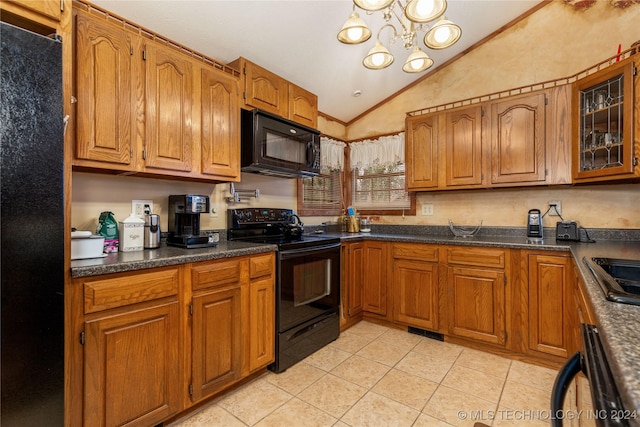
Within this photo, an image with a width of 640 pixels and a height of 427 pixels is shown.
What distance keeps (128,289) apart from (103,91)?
1.03 meters

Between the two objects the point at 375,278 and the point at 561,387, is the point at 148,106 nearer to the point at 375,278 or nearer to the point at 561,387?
the point at 561,387

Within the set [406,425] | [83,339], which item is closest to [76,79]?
[83,339]

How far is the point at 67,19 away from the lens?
1.26 meters

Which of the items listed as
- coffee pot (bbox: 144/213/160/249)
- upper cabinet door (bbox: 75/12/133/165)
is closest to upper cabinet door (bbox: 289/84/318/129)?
upper cabinet door (bbox: 75/12/133/165)

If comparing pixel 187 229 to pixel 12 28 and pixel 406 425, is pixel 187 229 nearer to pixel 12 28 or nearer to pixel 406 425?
pixel 12 28

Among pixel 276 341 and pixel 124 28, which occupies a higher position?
pixel 124 28

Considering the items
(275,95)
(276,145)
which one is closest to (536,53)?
(275,95)

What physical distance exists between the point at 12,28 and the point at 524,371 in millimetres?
3325

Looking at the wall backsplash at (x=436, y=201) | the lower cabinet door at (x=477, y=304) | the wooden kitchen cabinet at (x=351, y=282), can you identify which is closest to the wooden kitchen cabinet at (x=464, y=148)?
the wall backsplash at (x=436, y=201)

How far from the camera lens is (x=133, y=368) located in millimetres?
1415

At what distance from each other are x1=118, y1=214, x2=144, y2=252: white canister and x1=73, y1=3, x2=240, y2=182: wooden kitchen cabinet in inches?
11.6

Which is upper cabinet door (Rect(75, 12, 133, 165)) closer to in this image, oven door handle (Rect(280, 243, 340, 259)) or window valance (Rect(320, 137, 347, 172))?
oven door handle (Rect(280, 243, 340, 259))

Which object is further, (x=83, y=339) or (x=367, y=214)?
(x=367, y=214)

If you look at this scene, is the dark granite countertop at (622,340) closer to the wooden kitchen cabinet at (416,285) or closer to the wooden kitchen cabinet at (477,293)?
the wooden kitchen cabinet at (477,293)
